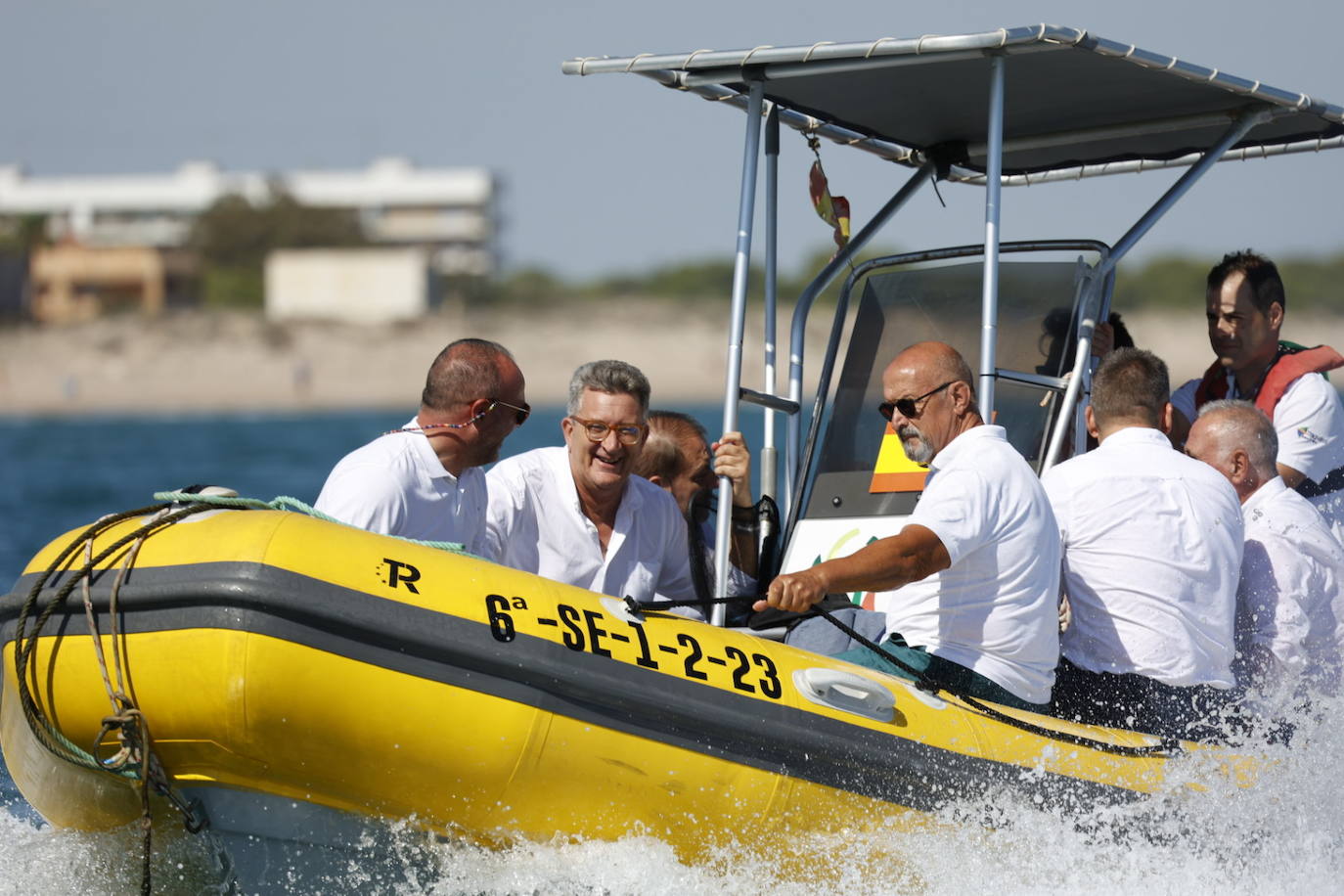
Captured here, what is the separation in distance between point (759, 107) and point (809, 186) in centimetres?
78

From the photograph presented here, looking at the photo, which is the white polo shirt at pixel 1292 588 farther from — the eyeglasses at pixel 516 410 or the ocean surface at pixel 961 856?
the eyeglasses at pixel 516 410

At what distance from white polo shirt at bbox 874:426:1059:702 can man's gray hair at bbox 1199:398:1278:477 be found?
2.89ft

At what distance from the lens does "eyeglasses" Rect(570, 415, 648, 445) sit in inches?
188

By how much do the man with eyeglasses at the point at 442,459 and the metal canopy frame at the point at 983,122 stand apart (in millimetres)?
703

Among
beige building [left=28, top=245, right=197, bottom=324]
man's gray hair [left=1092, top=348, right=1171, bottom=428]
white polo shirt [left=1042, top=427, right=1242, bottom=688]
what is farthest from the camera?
beige building [left=28, top=245, right=197, bottom=324]

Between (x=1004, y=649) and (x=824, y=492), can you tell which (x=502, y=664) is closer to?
(x=1004, y=649)

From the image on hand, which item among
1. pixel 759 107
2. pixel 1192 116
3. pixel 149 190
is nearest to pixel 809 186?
pixel 759 107

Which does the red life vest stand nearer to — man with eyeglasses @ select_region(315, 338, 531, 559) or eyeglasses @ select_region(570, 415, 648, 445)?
eyeglasses @ select_region(570, 415, 648, 445)

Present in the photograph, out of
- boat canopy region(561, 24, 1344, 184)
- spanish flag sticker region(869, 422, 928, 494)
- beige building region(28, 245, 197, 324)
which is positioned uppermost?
boat canopy region(561, 24, 1344, 184)

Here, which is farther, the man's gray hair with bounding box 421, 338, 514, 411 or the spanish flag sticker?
the spanish flag sticker

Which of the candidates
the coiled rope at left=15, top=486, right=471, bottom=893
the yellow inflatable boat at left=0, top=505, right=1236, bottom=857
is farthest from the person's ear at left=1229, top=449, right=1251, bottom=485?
the coiled rope at left=15, top=486, right=471, bottom=893

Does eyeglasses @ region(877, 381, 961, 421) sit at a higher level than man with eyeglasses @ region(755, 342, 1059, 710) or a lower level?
higher

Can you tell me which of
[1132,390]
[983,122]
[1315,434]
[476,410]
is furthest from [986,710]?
[983,122]

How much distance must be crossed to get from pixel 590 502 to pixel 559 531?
126 millimetres
